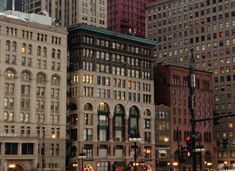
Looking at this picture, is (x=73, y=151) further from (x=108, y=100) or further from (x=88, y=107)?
(x=108, y=100)

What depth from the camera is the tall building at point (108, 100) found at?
157 meters

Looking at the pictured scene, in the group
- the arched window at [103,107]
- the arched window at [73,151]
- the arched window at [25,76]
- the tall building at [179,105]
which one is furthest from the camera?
the tall building at [179,105]

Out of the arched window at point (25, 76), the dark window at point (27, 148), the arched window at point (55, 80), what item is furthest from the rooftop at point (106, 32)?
the dark window at point (27, 148)

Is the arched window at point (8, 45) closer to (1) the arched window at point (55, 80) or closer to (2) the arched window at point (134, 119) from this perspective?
(1) the arched window at point (55, 80)

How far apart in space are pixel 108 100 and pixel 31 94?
2581 centimetres

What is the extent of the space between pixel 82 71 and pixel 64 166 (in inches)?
1050

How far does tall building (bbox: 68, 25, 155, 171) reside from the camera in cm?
15712

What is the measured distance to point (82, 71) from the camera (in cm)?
15800

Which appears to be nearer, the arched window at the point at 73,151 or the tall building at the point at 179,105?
the arched window at the point at 73,151

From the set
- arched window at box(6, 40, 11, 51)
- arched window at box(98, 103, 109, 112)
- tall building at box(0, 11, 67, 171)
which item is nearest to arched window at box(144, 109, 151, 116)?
arched window at box(98, 103, 109, 112)

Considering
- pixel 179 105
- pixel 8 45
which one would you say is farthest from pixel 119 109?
pixel 8 45

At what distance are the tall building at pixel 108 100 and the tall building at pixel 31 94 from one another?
5.61 m

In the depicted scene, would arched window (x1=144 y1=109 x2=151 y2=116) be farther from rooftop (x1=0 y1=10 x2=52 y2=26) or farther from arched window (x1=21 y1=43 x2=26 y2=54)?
arched window (x1=21 y1=43 x2=26 y2=54)

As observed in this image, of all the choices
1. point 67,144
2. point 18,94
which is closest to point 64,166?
point 67,144
